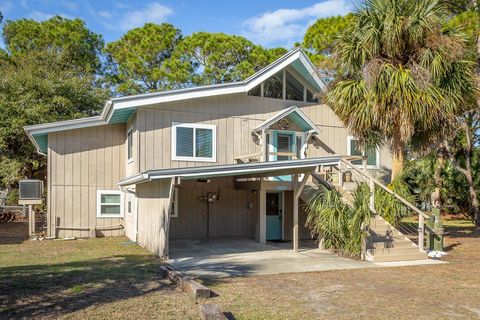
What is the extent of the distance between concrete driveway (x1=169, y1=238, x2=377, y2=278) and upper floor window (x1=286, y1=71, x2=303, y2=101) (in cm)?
594

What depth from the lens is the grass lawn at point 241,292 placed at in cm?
599

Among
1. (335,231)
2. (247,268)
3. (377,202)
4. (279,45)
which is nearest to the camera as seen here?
(247,268)

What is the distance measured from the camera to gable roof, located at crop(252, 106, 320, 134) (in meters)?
14.6

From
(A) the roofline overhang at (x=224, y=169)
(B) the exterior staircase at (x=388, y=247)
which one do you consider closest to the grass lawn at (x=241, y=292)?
(B) the exterior staircase at (x=388, y=247)

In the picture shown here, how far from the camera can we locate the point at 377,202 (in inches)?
481

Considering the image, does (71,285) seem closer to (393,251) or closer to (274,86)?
(393,251)

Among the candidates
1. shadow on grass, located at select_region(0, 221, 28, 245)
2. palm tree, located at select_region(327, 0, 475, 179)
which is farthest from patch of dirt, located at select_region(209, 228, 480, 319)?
shadow on grass, located at select_region(0, 221, 28, 245)

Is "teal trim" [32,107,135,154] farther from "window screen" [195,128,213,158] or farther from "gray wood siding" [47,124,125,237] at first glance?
"window screen" [195,128,213,158]

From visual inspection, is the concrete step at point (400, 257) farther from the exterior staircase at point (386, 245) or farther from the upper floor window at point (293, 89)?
the upper floor window at point (293, 89)

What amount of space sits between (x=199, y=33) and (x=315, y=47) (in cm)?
859

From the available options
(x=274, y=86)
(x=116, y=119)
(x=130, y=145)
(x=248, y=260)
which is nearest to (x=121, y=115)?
(x=116, y=119)

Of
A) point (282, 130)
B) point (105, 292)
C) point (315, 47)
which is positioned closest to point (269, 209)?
point (282, 130)

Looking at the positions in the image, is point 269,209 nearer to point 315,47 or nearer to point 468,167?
point 468,167

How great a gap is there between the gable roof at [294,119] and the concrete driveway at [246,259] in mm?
4206
